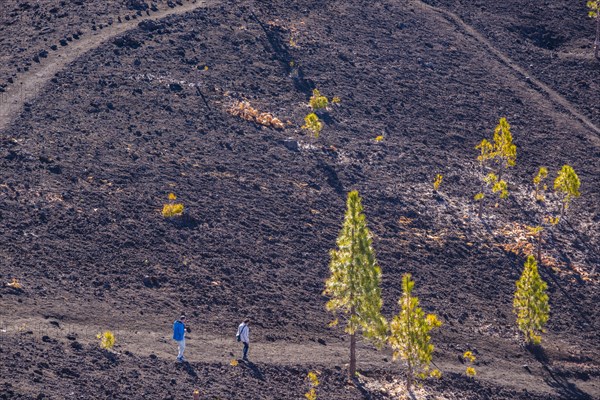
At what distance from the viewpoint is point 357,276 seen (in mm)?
41000

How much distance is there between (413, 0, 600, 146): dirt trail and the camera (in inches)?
2842

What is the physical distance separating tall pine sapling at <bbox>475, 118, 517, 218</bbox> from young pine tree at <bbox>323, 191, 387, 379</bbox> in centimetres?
1959

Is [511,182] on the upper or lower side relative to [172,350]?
upper

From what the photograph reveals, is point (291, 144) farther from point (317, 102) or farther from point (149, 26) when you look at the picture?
point (149, 26)

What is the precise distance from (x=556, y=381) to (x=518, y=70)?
3620cm

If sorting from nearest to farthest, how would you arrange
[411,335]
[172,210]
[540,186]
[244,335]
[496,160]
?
[244,335]
[411,335]
[172,210]
[540,186]
[496,160]

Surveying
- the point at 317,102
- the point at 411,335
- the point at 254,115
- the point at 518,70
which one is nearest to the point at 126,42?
the point at 254,115

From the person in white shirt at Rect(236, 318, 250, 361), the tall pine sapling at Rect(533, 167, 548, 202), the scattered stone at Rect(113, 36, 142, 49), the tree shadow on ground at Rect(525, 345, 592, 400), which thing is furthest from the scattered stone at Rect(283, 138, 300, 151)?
the person in white shirt at Rect(236, 318, 250, 361)

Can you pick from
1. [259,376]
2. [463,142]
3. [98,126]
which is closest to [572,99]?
[463,142]

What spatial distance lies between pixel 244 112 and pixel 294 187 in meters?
8.41

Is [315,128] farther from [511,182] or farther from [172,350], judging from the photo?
[172,350]

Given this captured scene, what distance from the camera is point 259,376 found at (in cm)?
4069

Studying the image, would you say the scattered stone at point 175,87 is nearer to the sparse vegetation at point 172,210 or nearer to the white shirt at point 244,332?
the sparse vegetation at point 172,210

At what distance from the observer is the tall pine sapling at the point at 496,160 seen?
196 feet
